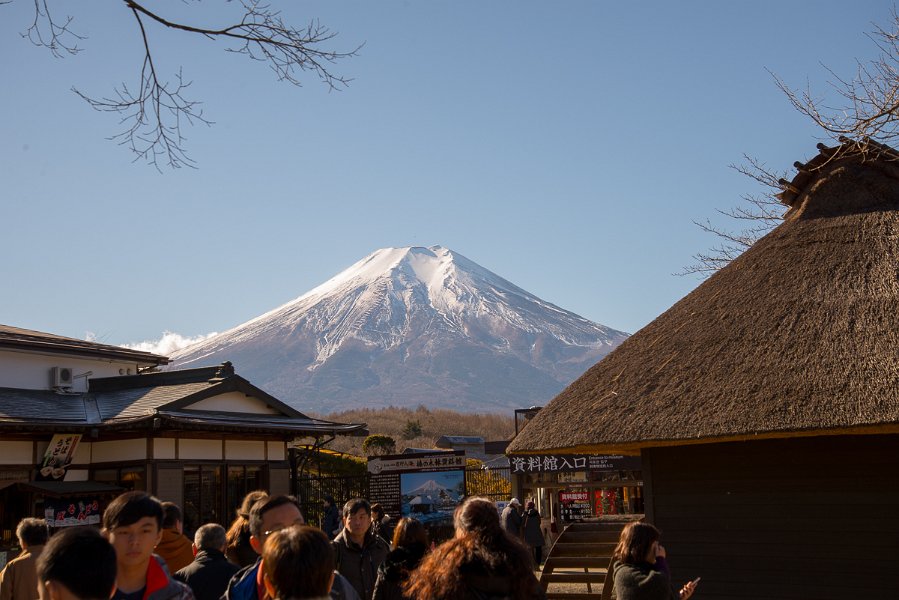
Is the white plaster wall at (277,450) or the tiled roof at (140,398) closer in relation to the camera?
the tiled roof at (140,398)

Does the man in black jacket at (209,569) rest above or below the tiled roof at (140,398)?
below

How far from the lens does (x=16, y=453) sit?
50.8ft

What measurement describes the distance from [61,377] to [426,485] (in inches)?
303

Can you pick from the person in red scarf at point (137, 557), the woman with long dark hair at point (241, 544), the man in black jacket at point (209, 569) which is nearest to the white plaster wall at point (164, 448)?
the woman with long dark hair at point (241, 544)

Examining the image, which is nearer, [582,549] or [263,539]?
[263,539]

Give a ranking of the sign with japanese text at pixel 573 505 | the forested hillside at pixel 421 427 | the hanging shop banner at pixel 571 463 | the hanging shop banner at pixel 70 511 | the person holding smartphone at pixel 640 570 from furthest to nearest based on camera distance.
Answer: the forested hillside at pixel 421 427 < the sign with japanese text at pixel 573 505 < the hanging shop banner at pixel 571 463 < the hanging shop banner at pixel 70 511 < the person holding smartphone at pixel 640 570

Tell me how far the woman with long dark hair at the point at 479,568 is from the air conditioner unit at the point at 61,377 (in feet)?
52.2

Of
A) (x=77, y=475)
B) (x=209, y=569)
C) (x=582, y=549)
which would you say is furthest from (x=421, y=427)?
(x=209, y=569)

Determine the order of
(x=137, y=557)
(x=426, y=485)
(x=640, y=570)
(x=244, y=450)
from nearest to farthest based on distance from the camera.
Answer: (x=137, y=557) → (x=640, y=570) → (x=426, y=485) → (x=244, y=450)

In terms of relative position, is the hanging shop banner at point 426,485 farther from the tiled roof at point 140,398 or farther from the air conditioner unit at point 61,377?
the air conditioner unit at point 61,377

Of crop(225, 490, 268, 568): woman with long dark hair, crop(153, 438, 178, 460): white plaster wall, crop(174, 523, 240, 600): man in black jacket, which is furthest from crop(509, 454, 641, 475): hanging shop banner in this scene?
crop(174, 523, 240, 600): man in black jacket

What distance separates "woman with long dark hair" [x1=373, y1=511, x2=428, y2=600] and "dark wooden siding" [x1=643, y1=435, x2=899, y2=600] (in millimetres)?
6203

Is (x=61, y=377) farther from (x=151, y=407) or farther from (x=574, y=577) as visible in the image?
(x=574, y=577)

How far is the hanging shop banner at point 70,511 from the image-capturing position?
15180 millimetres
